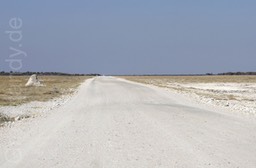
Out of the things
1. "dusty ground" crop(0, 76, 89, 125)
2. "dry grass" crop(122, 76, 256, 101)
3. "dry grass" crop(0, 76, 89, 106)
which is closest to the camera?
"dusty ground" crop(0, 76, 89, 125)

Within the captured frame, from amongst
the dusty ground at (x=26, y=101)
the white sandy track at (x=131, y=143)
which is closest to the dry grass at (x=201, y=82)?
the dusty ground at (x=26, y=101)

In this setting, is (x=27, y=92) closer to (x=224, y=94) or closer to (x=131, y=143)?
(x=224, y=94)

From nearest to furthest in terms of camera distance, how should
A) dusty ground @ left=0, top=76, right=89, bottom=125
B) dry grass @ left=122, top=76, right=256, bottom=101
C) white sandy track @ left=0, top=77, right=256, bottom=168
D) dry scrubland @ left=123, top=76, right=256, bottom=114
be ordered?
white sandy track @ left=0, top=77, right=256, bottom=168
dusty ground @ left=0, top=76, right=89, bottom=125
dry scrubland @ left=123, top=76, right=256, bottom=114
dry grass @ left=122, top=76, right=256, bottom=101

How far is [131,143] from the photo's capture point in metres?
11.6

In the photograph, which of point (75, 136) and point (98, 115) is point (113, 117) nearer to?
point (98, 115)

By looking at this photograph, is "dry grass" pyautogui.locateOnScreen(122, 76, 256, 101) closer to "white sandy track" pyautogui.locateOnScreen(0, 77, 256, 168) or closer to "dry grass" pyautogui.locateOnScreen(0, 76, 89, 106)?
"dry grass" pyautogui.locateOnScreen(0, 76, 89, 106)

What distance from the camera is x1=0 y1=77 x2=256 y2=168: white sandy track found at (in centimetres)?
927

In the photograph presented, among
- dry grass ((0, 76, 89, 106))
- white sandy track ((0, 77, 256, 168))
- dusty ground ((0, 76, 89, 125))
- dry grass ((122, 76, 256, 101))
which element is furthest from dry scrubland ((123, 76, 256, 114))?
dry grass ((0, 76, 89, 106))

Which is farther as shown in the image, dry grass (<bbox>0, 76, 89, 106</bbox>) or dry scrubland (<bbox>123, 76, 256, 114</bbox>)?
dry grass (<bbox>0, 76, 89, 106</bbox>)

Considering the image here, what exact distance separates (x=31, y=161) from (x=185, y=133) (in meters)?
5.39

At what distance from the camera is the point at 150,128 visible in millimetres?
14570

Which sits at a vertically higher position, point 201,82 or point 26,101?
point 26,101

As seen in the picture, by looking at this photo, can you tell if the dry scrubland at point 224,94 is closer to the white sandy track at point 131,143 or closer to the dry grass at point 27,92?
the white sandy track at point 131,143

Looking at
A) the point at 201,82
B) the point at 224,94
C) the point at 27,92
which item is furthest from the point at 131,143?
the point at 201,82
